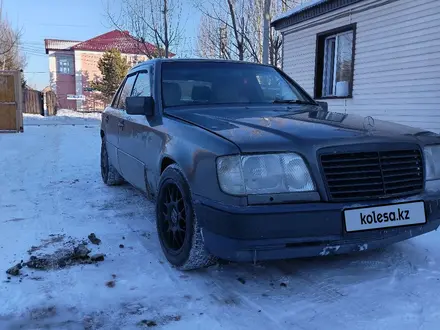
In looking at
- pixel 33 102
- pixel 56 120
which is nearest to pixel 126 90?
pixel 56 120

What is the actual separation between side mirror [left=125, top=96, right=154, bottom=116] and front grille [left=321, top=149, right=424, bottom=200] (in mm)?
1741

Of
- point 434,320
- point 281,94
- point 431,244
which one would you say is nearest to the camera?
point 434,320

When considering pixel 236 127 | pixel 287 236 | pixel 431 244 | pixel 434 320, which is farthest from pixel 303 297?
pixel 431 244

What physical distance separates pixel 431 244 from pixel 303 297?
1.53 m

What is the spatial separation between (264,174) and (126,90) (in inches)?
122

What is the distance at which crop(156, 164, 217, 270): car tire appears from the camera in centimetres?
273

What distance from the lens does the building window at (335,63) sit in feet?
31.1

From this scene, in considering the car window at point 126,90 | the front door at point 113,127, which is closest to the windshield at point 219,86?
the car window at point 126,90

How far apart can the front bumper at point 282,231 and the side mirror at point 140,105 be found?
4.45ft

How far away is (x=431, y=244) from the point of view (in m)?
3.45

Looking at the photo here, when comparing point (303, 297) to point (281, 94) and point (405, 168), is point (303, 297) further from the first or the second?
point (281, 94)

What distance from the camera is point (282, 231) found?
7.58 ft

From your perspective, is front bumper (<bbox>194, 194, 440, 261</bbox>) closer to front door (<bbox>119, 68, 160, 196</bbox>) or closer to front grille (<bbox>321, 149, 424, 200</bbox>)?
front grille (<bbox>321, 149, 424, 200</bbox>)

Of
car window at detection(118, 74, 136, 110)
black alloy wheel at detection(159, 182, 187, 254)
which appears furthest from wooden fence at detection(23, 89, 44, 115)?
black alloy wheel at detection(159, 182, 187, 254)
